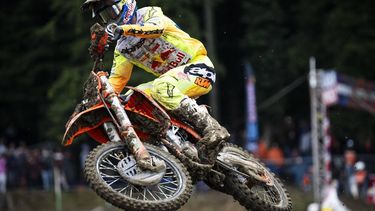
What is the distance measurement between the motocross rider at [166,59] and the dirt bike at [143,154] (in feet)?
0.55

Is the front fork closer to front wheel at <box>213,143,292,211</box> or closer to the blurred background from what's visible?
front wheel at <box>213,143,292,211</box>

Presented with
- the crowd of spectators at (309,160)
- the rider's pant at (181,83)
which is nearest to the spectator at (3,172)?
the crowd of spectators at (309,160)

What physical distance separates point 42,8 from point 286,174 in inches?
573

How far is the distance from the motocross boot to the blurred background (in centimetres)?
1230

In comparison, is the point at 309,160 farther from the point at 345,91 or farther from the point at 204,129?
the point at 204,129

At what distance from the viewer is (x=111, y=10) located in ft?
30.7

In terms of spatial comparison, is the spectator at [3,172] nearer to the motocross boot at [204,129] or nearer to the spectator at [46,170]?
the spectator at [46,170]

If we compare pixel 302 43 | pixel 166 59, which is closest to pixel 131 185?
pixel 166 59

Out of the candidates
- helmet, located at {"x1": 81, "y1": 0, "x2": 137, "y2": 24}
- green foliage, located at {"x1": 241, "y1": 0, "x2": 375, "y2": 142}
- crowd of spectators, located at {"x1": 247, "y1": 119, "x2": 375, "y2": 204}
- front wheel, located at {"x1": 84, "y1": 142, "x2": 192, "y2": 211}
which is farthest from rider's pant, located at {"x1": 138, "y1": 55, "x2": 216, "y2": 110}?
green foliage, located at {"x1": 241, "y1": 0, "x2": 375, "y2": 142}

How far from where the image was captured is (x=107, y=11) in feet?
30.7

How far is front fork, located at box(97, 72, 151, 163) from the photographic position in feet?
29.5

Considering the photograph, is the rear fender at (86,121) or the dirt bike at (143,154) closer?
the dirt bike at (143,154)

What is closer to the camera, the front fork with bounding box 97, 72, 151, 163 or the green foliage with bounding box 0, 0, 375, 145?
the front fork with bounding box 97, 72, 151, 163

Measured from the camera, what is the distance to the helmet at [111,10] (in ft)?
30.5
